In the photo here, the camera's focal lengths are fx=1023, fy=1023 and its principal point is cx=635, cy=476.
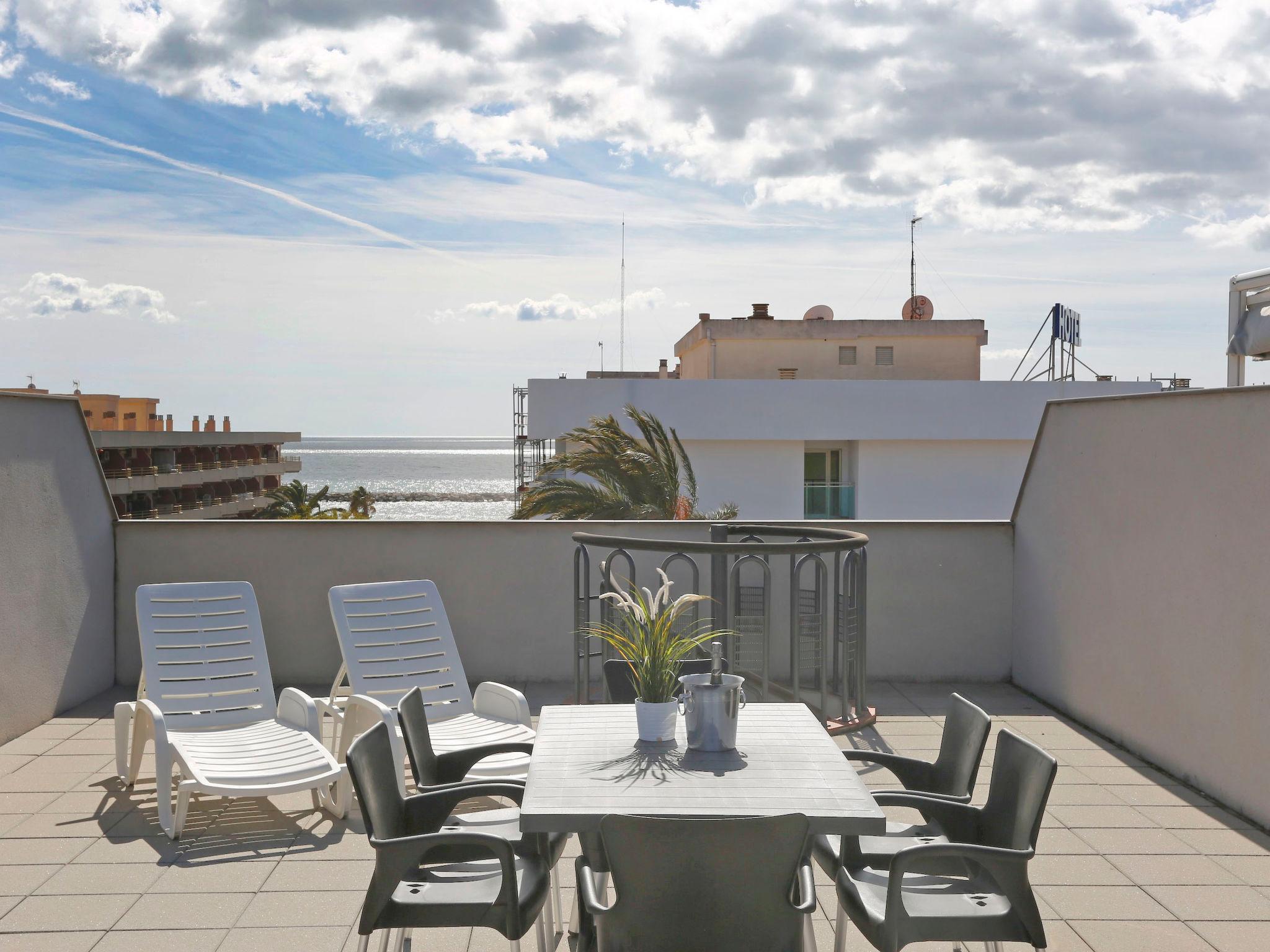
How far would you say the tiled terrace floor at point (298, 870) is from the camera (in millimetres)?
3492

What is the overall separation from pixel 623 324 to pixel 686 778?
111 ft

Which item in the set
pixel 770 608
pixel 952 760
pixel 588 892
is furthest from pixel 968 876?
pixel 770 608

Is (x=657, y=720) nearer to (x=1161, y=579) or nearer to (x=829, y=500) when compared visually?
(x=1161, y=579)

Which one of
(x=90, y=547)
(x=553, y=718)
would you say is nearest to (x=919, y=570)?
(x=553, y=718)

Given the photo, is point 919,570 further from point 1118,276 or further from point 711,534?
point 1118,276

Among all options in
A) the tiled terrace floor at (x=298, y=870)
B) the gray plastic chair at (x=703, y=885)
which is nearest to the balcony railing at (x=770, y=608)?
the tiled terrace floor at (x=298, y=870)

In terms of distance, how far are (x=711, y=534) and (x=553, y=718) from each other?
3.02 metres

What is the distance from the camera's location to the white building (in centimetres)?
2291

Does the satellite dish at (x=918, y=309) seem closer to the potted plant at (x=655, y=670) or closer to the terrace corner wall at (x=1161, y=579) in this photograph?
the terrace corner wall at (x=1161, y=579)

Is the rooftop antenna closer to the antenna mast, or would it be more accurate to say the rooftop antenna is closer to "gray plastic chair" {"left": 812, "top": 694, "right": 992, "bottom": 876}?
the antenna mast

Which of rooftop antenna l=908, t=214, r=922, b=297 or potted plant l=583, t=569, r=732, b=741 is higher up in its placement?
rooftop antenna l=908, t=214, r=922, b=297

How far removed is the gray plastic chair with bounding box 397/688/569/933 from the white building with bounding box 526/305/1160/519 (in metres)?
18.9

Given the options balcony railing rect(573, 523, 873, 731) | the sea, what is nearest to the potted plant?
balcony railing rect(573, 523, 873, 731)

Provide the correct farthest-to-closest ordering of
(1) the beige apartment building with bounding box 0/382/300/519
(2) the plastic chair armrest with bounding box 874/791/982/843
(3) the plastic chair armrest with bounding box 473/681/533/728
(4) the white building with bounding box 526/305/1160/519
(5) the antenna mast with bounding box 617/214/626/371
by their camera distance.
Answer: (1) the beige apartment building with bounding box 0/382/300/519
(5) the antenna mast with bounding box 617/214/626/371
(4) the white building with bounding box 526/305/1160/519
(3) the plastic chair armrest with bounding box 473/681/533/728
(2) the plastic chair armrest with bounding box 874/791/982/843
